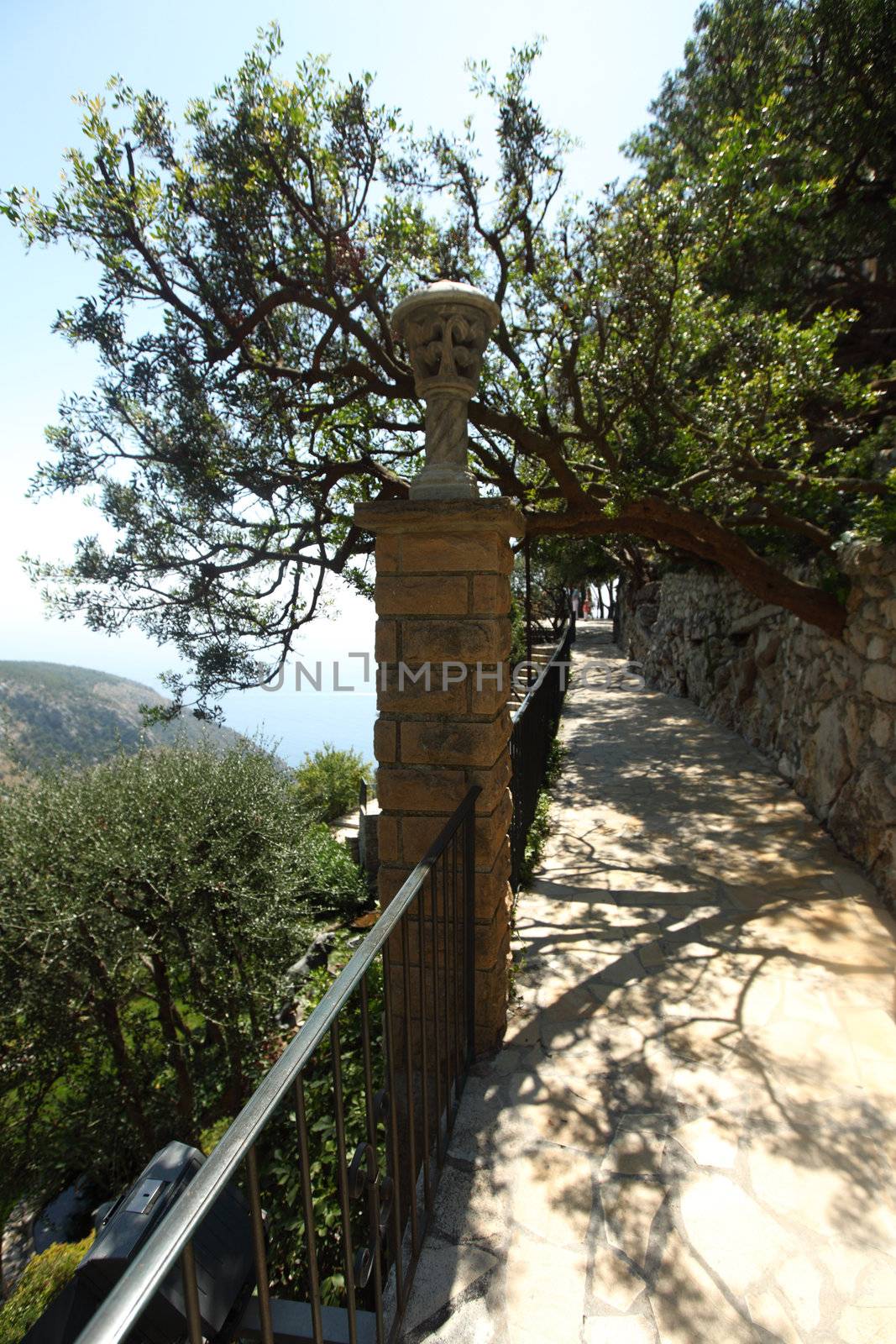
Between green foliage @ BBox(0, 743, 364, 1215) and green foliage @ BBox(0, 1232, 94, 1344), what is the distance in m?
0.81

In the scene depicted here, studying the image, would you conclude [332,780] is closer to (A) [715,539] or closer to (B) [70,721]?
(A) [715,539]

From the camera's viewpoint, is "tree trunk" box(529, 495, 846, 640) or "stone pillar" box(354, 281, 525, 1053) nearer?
"stone pillar" box(354, 281, 525, 1053)

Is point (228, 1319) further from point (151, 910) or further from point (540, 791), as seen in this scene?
point (540, 791)

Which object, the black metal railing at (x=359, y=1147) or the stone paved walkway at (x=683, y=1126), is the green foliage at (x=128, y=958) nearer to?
the black metal railing at (x=359, y=1147)

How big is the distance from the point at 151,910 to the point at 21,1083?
1479 millimetres

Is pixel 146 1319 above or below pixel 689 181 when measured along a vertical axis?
below

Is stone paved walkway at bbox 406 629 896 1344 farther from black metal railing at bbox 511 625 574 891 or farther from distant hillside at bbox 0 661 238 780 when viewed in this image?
distant hillside at bbox 0 661 238 780

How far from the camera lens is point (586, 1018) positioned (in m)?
3.09

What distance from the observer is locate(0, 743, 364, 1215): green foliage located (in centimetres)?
471

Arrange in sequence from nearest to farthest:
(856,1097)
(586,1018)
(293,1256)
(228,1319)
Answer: (228,1319), (856,1097), (293,1256), (586,1018)

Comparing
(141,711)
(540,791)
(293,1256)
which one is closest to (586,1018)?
(293,1256)

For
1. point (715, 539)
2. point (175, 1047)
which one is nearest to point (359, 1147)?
point (175, 1047)

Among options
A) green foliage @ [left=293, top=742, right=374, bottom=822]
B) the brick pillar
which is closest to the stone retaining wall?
the brick pillar

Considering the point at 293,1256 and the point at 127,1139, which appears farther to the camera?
the point at 127,1139
